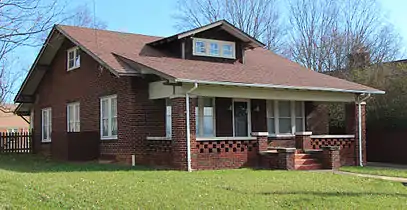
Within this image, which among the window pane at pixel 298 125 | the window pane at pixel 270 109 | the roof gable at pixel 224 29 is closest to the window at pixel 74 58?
the roof gable at pixel 224 29

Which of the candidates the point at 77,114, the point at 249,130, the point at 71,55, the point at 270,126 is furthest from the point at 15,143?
the point at 270,126

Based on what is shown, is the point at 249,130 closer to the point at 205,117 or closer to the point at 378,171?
the point at 205,117

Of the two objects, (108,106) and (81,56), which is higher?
(81,56)

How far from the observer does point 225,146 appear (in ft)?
55.9

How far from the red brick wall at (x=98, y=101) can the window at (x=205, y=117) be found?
133 cm

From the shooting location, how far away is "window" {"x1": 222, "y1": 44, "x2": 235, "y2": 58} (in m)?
20.9

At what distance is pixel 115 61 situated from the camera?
1825 centimetres

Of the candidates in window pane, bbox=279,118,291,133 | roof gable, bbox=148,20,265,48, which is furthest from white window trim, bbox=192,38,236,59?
window pane, bbox=279,118,291,133

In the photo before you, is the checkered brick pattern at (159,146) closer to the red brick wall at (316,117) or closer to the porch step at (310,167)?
the porch step at (310,167)

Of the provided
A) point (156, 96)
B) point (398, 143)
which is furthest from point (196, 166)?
point (398, 143)

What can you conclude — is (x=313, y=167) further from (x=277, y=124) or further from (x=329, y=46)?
(x=329, y=46)

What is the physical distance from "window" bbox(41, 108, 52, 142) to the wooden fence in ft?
7.39

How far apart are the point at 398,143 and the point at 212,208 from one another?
50.5 ft

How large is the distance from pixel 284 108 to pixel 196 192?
11416mm
